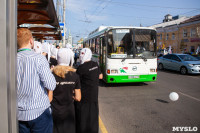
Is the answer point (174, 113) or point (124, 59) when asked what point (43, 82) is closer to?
point (174, 113)

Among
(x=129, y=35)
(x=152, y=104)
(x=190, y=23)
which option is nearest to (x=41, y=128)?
(x=152, y=104)

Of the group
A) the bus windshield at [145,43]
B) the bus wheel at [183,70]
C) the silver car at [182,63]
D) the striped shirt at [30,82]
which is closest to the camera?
the striped shirt at [30,82]

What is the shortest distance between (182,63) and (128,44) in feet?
24.6

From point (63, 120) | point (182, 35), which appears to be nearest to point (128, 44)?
point (63, 120)

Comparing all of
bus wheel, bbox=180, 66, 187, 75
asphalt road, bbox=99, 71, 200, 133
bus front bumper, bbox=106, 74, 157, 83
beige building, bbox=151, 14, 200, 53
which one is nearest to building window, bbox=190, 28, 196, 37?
beige building, bbox=151, 14, 200, 53

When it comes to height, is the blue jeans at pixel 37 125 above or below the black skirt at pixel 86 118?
above

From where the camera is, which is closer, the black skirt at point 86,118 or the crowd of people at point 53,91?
the crowd of people at point 53,91

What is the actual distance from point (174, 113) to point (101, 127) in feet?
7.73

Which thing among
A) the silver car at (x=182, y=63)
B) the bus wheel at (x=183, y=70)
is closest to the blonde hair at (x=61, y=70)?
the silver car at (x=182, y=63)

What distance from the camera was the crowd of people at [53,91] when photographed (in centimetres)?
181

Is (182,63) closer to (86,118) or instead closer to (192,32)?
(86,118)

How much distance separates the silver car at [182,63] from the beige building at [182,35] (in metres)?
15.9

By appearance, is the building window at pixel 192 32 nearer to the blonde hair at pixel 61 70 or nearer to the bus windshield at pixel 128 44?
the bus windshield at pixel 128 44

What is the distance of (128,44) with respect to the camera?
827 centimetres
